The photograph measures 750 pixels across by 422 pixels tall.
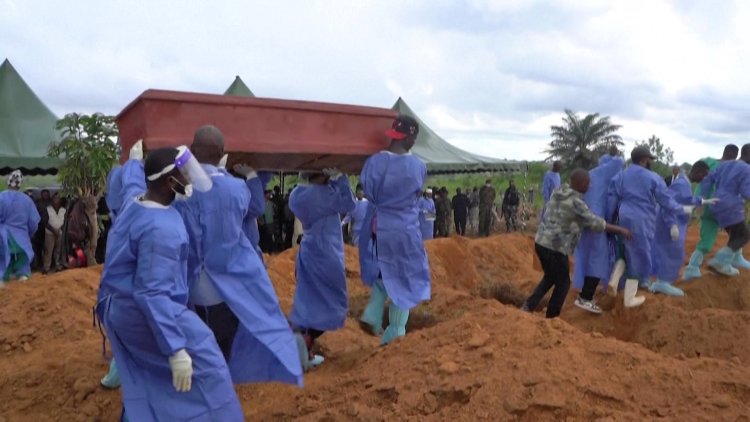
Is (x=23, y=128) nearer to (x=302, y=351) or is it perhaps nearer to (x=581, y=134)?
(x=302, y=351)

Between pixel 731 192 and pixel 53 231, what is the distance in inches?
388

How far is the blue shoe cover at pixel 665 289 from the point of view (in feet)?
Answer: 23.2

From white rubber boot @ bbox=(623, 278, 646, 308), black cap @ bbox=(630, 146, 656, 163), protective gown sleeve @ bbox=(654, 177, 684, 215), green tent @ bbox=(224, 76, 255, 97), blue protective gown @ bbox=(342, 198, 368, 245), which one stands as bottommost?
white rubber boot @ bbox=(623, 278, 646, 308)

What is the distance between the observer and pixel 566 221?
5543mm

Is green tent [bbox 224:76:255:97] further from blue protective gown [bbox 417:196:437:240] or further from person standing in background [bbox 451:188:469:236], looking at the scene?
person standing in background [bbox 451:188:469:236]

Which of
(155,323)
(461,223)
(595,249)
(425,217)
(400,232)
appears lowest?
(461,223)

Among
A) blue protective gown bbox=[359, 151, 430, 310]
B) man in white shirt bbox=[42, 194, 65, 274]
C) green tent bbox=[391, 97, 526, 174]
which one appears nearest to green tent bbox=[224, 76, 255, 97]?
green tent bbox=[391, 97, 526, 174]

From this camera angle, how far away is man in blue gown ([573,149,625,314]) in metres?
6.23

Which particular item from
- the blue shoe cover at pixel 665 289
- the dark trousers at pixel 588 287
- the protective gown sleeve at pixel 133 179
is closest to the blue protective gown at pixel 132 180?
the protective gown sleeve at pixel 133 179

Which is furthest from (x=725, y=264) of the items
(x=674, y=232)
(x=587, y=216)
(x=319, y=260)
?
(x=319, y=260)

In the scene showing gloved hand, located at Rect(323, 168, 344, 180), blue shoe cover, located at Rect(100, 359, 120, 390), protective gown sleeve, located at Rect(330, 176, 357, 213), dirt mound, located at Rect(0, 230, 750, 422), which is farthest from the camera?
protective gown sleeve, located at Rect(330, 176, 357, 213)

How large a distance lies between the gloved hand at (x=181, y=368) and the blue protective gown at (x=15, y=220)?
6.05m

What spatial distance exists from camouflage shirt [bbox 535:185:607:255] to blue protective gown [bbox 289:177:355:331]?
1.98m

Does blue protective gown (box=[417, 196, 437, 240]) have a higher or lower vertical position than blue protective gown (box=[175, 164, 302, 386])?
lower
